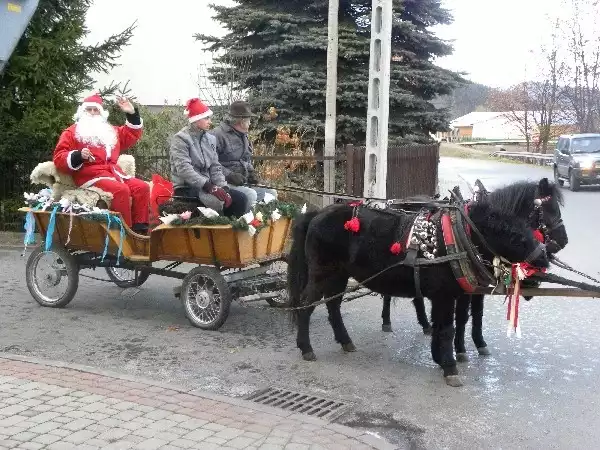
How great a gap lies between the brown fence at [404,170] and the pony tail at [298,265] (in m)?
7.25

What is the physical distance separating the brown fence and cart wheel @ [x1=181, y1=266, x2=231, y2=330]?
6.85 meters

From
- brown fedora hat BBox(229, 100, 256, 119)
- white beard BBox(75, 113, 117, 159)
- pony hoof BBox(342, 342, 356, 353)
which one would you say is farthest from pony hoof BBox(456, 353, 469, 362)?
white beard BBox(75, 113, 117, 159)

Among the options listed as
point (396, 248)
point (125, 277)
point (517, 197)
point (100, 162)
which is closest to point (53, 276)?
point (125, 277)

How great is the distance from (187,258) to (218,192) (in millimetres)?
781

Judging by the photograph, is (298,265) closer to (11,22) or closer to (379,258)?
(379,258)

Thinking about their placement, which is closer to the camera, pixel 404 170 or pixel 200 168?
pixel 200 168

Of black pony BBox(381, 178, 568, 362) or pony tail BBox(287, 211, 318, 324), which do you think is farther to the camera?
pony tail BBox(287, 211, 318, 324)

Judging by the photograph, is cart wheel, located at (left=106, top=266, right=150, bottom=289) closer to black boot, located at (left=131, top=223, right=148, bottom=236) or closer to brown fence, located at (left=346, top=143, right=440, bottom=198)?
black boot, located at (left=131, top=223, right=148, bottom=236)

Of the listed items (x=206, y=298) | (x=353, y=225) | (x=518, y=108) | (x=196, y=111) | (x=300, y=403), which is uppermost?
(x=518, y=108)

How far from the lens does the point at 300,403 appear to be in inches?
212

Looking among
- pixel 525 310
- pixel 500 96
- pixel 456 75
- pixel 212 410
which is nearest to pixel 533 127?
pixel 500 96

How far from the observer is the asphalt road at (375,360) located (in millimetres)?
5043

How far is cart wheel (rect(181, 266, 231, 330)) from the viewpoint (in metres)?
7.15

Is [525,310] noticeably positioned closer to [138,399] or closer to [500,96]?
[138,399]
